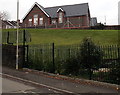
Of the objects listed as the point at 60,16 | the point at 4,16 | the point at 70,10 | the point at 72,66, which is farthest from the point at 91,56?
the point at 4,16

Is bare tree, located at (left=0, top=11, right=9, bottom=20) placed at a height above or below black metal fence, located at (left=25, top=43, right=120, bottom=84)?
above

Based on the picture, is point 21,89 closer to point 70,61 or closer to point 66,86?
point 66,86

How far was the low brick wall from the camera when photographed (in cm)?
1347

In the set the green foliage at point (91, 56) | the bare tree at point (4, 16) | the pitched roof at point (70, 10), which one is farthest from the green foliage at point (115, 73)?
the bare tree at point (4, 16)

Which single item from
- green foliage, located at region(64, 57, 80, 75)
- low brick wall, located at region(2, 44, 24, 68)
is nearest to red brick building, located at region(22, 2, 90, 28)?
low brick wall, located at region(2, 44, 24, 68)

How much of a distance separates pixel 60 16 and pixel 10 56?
34.6 m

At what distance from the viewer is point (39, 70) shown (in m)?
12.4

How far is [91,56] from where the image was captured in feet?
33.9

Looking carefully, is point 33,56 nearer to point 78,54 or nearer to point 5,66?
point 5,66

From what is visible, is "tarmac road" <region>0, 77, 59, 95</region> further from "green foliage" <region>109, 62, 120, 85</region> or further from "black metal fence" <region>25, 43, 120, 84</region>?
"green foliage" <region>109, 62, 120, 85</region>

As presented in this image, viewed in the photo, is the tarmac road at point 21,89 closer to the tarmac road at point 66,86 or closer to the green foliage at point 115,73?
the tarmac road at point 66,86

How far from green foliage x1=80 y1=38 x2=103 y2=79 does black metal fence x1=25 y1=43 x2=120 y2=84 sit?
178 millimetres

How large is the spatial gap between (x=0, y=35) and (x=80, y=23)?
30054 mm

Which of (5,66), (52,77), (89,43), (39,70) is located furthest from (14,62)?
(89,43)
